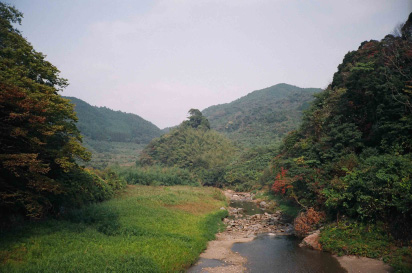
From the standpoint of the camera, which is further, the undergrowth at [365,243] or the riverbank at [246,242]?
the riverbank at [246,242]

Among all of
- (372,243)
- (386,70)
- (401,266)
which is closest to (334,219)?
(372,243)

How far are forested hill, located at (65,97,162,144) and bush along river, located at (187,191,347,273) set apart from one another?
359ft

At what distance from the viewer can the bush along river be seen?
13414 millimetres

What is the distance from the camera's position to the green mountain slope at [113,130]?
11050 cm

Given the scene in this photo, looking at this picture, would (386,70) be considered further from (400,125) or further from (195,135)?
(195,135)

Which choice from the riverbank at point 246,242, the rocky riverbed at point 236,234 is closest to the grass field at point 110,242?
the rocky riverbed at point 236,234

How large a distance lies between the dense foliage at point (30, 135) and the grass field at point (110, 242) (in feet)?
4.29

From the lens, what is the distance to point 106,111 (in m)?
173

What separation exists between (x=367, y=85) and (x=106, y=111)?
173m

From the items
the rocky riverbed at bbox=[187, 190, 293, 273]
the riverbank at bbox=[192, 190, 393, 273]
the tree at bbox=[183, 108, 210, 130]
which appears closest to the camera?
the riverbank at bbox=[192, 190, 393, 273]

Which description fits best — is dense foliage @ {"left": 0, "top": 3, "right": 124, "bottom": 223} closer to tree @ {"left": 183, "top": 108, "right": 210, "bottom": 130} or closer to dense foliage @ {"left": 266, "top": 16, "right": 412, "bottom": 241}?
dense foliage @ {"left": 266, "top": 16, "right": 412, "bottom": 241}

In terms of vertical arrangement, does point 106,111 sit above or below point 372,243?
above

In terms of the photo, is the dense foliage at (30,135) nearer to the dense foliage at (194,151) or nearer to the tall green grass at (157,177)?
the tall green grass at (157,177)

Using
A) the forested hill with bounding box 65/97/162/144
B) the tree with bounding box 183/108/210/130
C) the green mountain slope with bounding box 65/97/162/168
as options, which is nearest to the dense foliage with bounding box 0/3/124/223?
the tree with bounding box 183/108/210/130
